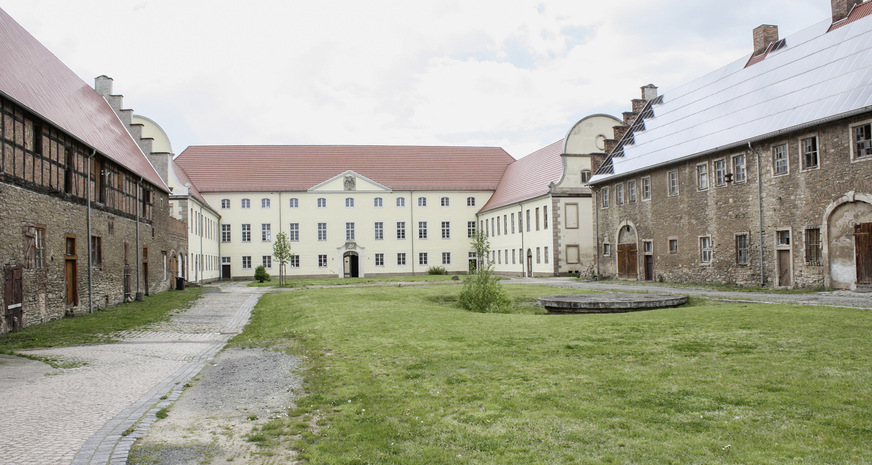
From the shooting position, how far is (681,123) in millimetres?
32625

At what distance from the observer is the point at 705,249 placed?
29.0 metres

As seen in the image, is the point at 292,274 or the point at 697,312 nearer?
the point at 697,312

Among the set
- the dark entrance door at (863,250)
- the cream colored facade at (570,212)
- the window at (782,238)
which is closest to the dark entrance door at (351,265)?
the cream colored facade at (570,212)

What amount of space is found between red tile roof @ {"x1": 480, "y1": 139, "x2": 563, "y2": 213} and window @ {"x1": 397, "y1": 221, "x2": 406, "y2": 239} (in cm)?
722

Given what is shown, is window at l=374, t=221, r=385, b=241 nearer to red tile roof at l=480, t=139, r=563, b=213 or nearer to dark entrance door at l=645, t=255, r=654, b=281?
red tile roof at l=480, t=139, r=563, b=213

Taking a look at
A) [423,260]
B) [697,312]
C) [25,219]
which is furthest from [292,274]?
[697,312]

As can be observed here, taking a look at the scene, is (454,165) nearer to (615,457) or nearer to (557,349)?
(557,349)

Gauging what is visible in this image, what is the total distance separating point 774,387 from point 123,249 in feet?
83.4

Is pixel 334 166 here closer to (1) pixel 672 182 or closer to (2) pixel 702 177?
(1) pixel 672 182

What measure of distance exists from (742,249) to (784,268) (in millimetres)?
2317

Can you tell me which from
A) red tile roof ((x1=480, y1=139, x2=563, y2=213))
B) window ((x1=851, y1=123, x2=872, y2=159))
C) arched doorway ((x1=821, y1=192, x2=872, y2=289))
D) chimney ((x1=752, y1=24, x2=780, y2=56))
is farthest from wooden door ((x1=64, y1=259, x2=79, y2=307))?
red tile roof ((x1=480, y1=139, x2=563, y2=213))

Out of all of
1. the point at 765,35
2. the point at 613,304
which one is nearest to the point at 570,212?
the point at 765,35

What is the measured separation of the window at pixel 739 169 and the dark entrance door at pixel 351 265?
38.3m

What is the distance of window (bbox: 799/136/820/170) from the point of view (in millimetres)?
22781
